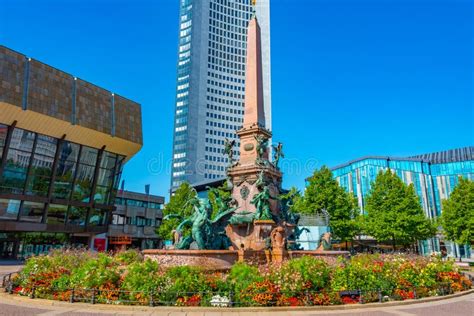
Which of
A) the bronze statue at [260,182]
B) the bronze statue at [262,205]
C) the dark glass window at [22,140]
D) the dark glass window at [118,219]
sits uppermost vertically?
the dark glass window at [22,140]

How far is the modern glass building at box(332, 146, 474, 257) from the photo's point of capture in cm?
8019

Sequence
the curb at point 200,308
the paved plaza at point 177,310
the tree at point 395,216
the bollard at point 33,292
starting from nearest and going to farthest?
the paved plaza at point 177,310, the curb at point 200,308, the bollard at point 33,292, the tree at point 395,216

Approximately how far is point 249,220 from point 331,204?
863 inches

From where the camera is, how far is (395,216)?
37.9 metres

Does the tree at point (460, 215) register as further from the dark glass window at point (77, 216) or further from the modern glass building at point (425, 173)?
the dark glass window at point (77, 216)

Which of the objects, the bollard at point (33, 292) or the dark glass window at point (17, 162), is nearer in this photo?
the bollard at point (33, 292)

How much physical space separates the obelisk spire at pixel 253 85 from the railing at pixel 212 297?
589 inches

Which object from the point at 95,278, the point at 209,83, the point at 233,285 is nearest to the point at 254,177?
the point at 233,285

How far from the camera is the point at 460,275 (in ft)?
52.5

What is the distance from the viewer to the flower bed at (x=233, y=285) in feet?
36.0

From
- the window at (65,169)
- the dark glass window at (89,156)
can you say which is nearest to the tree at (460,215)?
the dark glass window at (89,156)

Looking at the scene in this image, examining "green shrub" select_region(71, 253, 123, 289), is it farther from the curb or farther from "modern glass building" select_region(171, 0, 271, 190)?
"modern glass building" select_region(171, 0, 271, 190)

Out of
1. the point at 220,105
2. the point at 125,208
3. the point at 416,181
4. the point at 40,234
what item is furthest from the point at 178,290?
the point at 220,105

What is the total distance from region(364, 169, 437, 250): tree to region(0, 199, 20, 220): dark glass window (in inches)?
1748
